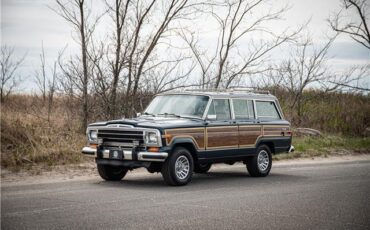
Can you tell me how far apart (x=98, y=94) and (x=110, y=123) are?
6.84 metres

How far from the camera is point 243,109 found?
A: 13.6 meters

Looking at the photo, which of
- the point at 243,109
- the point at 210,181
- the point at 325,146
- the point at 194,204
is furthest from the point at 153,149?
the point at 325,146

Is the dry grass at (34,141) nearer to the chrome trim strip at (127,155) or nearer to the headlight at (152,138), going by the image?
the chrome trim strip at (127,155)

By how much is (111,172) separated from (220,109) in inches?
114

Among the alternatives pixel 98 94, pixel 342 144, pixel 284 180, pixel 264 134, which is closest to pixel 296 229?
pixel 284 180

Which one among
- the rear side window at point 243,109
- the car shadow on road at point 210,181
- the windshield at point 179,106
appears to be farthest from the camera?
the rear side window at point 243,109

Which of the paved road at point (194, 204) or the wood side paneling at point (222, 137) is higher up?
the wood side paneling at point (222, 137)

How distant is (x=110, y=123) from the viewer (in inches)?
460

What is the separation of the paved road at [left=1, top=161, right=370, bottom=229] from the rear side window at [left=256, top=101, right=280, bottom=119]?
186cm

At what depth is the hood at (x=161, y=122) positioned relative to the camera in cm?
1122

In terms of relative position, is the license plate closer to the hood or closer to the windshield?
the hood

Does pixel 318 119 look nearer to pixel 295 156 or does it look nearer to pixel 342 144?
pixel 342 144

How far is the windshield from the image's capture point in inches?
488

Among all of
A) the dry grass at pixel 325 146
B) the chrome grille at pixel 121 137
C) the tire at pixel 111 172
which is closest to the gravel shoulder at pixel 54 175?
the tire at pixel 111 172
